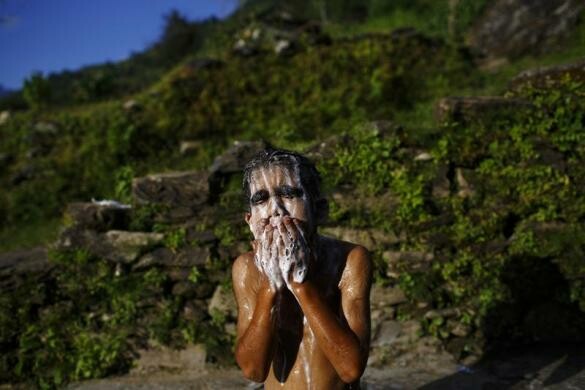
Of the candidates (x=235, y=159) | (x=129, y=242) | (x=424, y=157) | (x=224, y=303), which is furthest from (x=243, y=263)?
(x=424, y=157)

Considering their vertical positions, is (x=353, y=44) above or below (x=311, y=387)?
above

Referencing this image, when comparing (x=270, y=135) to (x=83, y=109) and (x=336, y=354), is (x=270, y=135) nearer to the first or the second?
(x=83, y=109)

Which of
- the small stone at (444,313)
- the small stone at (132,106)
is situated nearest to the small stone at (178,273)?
the small stone at (444,313)

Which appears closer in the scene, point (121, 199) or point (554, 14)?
point (121, 199)

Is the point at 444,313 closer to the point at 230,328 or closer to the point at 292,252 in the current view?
the point at 230,328

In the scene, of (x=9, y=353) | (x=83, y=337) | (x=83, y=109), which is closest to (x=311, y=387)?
(x=83, y=337)

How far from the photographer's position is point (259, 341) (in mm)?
1968

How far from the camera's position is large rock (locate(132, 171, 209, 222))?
4.89 metres

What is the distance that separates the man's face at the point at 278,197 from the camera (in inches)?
80.2

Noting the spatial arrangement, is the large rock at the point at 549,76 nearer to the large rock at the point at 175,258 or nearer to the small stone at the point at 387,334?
the small stone at the point at 387,334

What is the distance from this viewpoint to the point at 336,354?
6.27 ft

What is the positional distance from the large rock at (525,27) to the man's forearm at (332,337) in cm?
849

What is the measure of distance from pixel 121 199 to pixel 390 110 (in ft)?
14.2

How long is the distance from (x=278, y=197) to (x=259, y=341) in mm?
586
